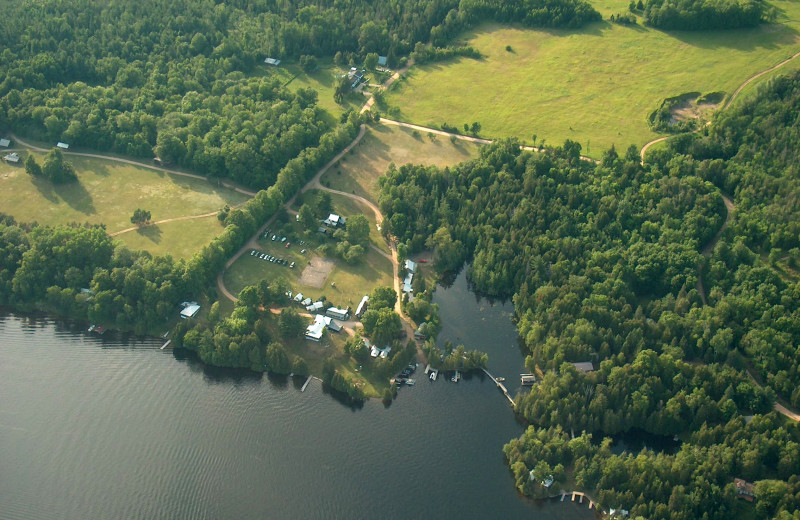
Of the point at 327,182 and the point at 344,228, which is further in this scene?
the point at 327,182

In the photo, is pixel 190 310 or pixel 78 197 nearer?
pixel 190 310

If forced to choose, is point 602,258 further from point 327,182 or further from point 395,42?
point 395,42

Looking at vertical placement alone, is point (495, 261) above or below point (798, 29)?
below

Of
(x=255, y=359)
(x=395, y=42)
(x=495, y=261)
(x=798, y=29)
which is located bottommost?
(x=255, y=359)

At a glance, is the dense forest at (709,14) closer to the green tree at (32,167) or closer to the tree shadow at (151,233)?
the tree shadow at (151,233)

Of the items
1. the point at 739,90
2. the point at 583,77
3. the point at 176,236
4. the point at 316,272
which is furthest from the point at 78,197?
the point at 739,90

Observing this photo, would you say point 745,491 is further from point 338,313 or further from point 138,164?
point 138,164

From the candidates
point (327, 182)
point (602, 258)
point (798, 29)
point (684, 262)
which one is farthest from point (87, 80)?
point (798, 29)

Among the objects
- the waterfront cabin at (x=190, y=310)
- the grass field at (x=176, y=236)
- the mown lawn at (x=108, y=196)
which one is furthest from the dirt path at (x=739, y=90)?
the waterfront cabin at (x=190, y=310)
